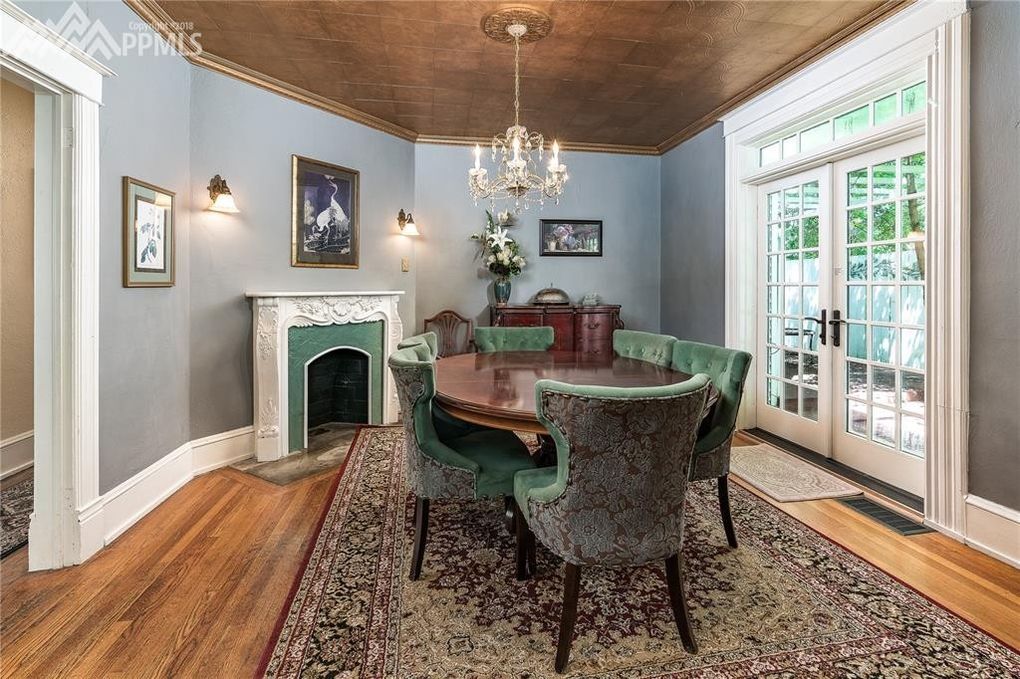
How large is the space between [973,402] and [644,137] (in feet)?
11.9

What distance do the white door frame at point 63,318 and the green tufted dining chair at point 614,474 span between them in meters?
2.11

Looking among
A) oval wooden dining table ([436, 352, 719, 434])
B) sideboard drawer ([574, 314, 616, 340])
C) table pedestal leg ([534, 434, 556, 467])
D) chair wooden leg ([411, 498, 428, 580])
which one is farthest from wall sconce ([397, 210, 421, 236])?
chair wooden leg ([411, 498, 428, 580])

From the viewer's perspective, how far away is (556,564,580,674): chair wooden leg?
1539 millimetres

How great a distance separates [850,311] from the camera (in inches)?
132

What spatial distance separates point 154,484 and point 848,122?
15.7ft

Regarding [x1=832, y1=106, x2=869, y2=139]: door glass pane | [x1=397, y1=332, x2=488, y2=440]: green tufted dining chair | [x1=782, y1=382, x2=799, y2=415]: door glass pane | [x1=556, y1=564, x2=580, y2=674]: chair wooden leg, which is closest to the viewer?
[x1=556, y1=564, x2=580, y2=674]: chair wooden leg

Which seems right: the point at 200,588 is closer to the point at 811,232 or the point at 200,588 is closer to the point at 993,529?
the point at 993,529

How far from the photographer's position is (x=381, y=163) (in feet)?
15.2

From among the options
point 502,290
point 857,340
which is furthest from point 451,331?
point 857,340

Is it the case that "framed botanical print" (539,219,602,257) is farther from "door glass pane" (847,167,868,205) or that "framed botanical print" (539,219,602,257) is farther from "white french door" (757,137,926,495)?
"door glass pane" (847,167,868,205)

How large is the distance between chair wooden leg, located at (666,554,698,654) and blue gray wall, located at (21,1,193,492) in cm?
259

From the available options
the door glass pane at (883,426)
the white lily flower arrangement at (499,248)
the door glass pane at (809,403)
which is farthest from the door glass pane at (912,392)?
the white lily flower arrangement at (499,248)

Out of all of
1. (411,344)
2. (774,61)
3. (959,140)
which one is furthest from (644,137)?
(411,344)

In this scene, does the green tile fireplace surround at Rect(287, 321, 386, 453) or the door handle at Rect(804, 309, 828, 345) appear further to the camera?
the green tile fireplace surround at Rect(287, 321, 386, 453)
